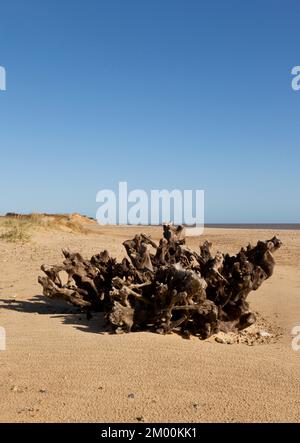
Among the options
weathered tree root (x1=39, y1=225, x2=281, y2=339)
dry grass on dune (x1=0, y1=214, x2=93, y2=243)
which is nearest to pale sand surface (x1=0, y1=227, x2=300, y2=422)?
weathered tree root (x1=39, y1=225, x2=281, y2=339)

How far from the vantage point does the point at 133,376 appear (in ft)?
12.1

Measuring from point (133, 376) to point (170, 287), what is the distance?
1.39 metres

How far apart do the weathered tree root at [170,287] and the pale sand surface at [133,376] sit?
0.26m

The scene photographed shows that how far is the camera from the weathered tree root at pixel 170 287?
4.86 meters

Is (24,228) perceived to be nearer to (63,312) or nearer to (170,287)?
(63,312)

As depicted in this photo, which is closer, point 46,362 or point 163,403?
point 163,403

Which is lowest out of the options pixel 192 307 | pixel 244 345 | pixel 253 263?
pixel 244 345

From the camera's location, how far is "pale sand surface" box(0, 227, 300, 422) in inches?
121

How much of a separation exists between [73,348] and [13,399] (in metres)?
1.12

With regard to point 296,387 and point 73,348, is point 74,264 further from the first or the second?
point 296,387

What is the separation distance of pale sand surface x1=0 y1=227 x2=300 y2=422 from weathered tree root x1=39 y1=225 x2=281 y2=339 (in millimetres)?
257

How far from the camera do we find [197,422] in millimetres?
2945

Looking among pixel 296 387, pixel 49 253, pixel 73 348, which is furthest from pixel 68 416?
pixel 49 253

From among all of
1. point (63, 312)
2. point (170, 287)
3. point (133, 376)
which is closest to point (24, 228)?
point (63, 312)
